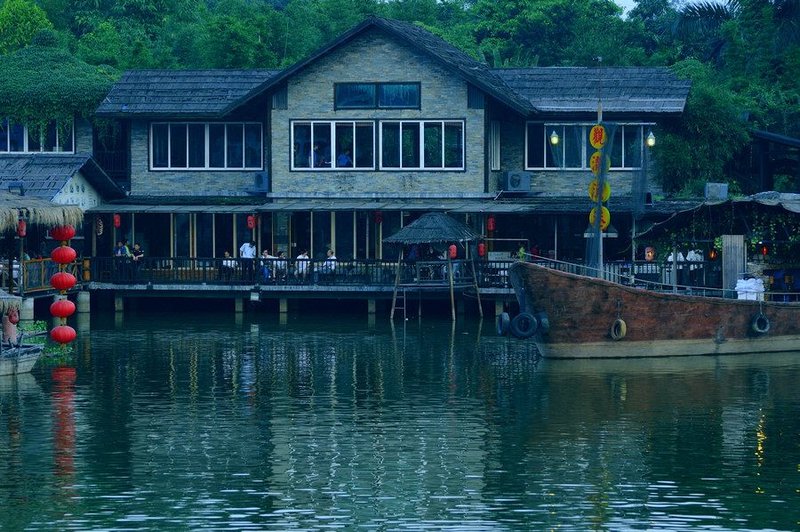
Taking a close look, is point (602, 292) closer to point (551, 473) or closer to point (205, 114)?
point (551, 473)

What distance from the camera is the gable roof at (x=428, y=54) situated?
179ft

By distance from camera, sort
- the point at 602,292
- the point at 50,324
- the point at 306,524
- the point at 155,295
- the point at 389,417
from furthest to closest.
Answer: the point at 155,295 → the point at 50,324 → the point at 602,292 → the point at 389,417 → the point at 306,524

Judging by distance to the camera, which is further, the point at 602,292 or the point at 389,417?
the point at 602,292

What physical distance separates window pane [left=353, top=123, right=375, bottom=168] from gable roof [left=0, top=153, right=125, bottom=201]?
8.17 m

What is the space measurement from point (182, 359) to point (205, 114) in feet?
53.8

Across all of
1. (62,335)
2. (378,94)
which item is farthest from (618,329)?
(378,94)

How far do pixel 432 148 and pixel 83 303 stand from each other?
39.4 ft

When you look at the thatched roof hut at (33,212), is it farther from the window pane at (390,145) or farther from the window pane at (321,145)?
the window pane at (390,145)

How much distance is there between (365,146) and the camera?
56219 millimetres

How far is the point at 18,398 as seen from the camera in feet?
115

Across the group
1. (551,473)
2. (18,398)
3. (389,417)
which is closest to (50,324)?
(18,398)

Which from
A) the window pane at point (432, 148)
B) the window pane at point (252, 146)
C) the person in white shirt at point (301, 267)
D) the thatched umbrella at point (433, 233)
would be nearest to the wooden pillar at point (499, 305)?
the thatched umbrella at point (433, 233)

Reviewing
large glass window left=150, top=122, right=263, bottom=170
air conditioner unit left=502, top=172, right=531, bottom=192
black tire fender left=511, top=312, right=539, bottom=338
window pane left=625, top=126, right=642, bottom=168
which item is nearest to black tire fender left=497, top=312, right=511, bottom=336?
black tire fender left=511, top=312, right=539, bottom=338

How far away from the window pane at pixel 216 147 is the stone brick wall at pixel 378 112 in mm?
2755
